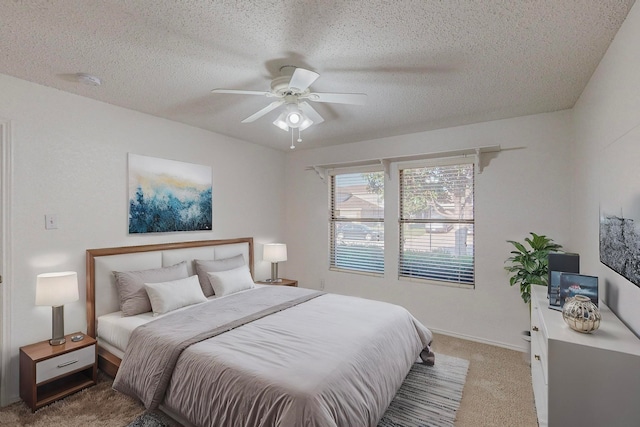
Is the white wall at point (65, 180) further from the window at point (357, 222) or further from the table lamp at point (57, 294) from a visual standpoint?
the window at point (357, 222)

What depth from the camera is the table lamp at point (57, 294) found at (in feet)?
7.80

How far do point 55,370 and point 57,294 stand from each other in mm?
560

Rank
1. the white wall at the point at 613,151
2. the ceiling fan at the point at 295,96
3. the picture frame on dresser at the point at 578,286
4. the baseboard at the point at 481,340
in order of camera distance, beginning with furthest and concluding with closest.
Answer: the baseboard at the point at 481,340 < the ceiling fan at the point at 295,96 < the picture frame on dresser at the point at 578,286 < the white wall at the point at 613,151

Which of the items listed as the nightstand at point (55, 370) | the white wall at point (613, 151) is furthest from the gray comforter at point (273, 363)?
the white wall at point (613, 151)

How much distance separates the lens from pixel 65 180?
2.71 m

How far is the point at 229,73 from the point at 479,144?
277 centimetres

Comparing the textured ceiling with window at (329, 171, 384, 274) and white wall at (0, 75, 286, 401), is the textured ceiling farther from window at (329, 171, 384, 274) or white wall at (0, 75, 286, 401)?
window at (329, 171, 384, 274)

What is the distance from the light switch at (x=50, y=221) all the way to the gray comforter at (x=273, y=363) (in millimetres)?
1177

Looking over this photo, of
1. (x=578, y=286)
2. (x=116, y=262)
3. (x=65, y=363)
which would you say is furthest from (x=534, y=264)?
(x=65, y=363)

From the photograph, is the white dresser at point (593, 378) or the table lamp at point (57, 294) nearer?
the white dresser at point (593, 378)

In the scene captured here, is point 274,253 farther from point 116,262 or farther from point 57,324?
point 57,324

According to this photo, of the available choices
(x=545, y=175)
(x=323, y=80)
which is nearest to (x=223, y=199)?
(x=323, y=80)

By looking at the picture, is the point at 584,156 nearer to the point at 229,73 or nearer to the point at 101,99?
the point at 229,73

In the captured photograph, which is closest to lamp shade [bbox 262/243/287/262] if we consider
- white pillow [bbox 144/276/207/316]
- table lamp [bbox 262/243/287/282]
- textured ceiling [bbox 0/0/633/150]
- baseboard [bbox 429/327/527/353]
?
table lamp [bbox 262/243/287/282]
